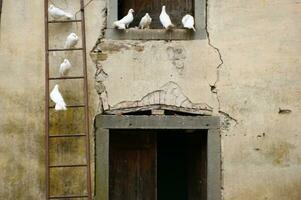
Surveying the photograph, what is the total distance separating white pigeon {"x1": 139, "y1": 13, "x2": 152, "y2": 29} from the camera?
647 centimetres

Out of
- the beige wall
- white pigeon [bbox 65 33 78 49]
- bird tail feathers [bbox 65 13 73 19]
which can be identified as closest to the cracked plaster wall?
the beige wall

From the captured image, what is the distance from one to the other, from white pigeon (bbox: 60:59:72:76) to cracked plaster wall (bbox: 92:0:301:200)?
17.4 inches

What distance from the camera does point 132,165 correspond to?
7.05 m

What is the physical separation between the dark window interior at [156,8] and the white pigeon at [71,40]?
2.78 ft

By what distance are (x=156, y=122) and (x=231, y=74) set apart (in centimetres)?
102

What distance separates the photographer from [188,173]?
7.89 meters

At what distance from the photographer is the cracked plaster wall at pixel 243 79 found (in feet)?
21.4

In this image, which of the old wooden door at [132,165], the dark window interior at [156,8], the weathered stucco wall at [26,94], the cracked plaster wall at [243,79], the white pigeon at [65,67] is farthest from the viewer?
the old wooden door at [132,165]

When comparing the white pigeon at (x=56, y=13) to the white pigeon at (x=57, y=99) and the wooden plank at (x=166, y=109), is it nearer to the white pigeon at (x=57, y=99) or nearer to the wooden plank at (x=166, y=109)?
the white pigeon at (x=57, y=99)

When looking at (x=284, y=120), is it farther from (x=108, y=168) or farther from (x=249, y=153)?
(x=108, y=168)

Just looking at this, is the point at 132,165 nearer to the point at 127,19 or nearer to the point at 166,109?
the point at 166,109

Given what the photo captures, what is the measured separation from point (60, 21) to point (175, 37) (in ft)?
4.31

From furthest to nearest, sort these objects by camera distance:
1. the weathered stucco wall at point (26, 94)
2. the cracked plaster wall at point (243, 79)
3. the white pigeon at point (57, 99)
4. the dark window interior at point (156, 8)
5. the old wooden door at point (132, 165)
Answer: the old wooden door at point (132, 165) < the dark window interior at point (156, 8) < the cracked plaster wall at point (243, 79) < the weathered stucco wall at point (26, 94) < the white pigeon at point (57, 99)

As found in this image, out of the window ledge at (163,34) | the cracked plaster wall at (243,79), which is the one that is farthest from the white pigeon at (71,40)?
the window ledge at (163,34)
